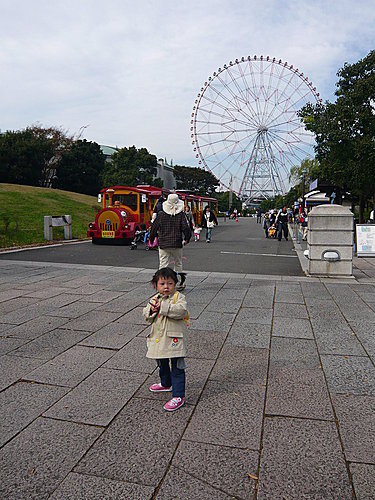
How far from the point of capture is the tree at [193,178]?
81.2 meters

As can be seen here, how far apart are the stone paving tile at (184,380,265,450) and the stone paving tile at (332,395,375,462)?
578mm

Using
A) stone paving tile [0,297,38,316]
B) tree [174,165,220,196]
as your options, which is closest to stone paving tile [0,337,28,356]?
stone paving tile [0,297,38,316]

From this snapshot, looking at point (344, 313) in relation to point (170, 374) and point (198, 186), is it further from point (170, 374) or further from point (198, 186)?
point (198, 186)

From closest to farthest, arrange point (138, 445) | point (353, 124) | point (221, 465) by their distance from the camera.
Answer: point (221, 465) < point (138, 445) < point (353, 124)

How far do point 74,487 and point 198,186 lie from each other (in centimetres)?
8122

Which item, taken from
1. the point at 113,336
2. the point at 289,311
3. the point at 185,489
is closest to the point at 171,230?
the point at 289,311

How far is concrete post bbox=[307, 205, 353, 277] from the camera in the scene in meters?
9.54

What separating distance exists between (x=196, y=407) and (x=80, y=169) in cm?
5136

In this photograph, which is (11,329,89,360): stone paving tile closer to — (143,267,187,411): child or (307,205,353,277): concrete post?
(143,267,187,411): child

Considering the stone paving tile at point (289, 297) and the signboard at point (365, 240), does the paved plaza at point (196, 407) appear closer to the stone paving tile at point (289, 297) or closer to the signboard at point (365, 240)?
the stone paving tile at point (289, 297)

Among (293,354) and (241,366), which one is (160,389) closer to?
(241,366)

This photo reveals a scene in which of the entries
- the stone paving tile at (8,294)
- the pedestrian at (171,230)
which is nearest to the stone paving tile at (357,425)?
the pedestrian at (171,230)

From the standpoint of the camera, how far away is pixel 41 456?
107 inches

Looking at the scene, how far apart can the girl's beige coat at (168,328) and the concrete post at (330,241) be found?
6878 millimetres
